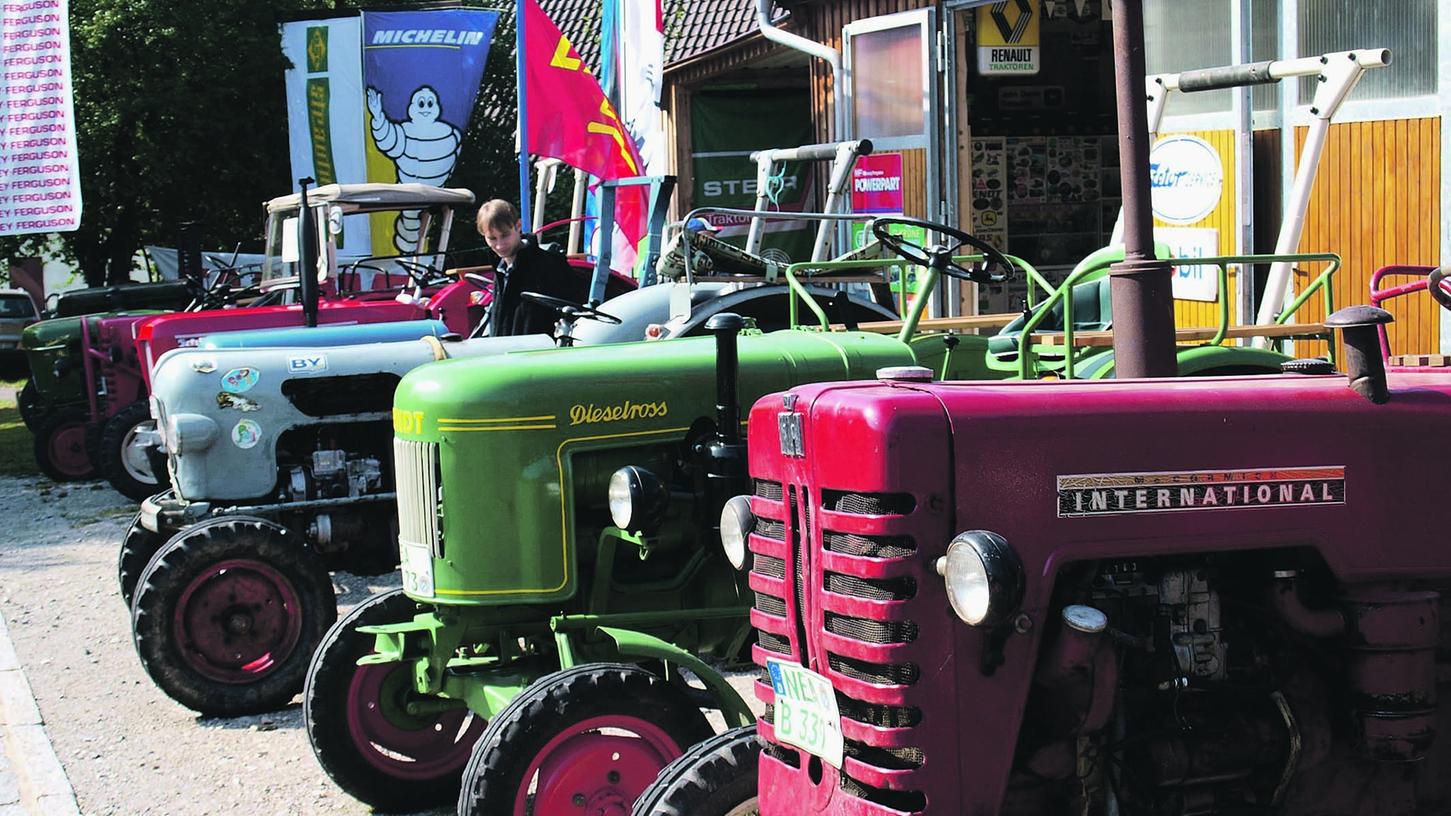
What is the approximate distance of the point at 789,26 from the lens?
46.5 ft

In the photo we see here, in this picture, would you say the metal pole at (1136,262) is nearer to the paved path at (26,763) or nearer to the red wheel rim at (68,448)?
the paved path at (26,763)

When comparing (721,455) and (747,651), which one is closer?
(721,455)

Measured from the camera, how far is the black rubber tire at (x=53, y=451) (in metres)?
13.7

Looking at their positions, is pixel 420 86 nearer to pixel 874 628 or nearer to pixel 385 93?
pixel 385 93

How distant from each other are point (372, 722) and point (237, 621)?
1616 mm

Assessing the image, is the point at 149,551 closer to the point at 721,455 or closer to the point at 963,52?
the point at 721,455

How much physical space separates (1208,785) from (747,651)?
213cm

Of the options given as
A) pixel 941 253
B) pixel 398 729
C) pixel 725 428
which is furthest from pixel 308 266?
pixel 725 428

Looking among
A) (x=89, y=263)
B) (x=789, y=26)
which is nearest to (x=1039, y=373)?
(x=789, y=26)

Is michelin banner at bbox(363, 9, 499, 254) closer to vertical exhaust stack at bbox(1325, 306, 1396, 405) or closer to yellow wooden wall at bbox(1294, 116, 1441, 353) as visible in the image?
yellow wooden wall at bbox(1294, 116, 1441, 353)

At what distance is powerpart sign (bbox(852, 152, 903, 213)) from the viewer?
13000mm

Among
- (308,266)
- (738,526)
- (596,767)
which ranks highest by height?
(308,266)

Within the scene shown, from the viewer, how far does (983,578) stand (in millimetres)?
2748

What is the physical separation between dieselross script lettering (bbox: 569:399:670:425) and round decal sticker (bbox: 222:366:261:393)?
2.85 meters
